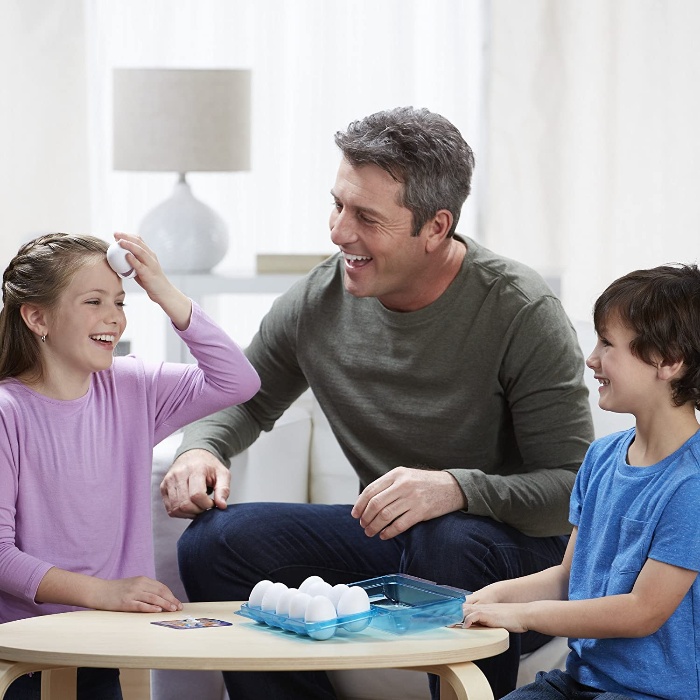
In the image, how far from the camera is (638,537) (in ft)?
4.34

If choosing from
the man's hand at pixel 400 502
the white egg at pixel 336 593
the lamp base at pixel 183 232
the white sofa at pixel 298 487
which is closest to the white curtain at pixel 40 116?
the lamp base at pixel 183 232

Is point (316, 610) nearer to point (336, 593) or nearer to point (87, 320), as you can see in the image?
point (336, 593)

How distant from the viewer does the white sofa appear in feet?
5.62

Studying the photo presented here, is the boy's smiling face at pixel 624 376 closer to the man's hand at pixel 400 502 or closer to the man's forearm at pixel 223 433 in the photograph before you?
the man's hand at pixel 400 502

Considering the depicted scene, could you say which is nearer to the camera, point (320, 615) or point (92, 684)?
point (320, 615)

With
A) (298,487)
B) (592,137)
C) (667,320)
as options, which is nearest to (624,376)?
(667,320)

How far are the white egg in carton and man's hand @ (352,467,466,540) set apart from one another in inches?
10.9

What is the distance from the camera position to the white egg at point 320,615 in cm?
121

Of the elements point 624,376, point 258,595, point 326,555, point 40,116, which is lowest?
point 326,555

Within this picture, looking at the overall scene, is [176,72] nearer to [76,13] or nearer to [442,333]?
[76,13]

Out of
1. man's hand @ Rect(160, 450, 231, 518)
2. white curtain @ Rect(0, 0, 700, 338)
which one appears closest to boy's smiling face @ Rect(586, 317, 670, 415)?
man's hand @ Rect(160, 450, 231, 518)

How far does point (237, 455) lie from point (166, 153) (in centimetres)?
103

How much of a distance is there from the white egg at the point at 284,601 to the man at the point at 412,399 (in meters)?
0.33

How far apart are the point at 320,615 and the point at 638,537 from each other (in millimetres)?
378
